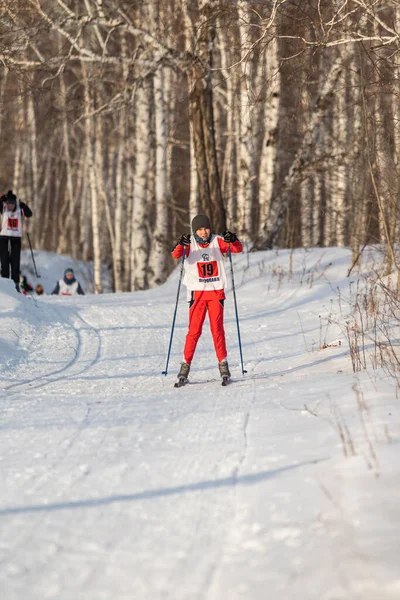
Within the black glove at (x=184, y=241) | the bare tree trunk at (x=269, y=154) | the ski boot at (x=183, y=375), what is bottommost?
the ski boot at (x=183, y=375)

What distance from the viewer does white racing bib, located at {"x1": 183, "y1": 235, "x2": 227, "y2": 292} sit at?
792 centimetres

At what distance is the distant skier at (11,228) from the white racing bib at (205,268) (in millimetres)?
5994

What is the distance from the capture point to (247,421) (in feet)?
18.0

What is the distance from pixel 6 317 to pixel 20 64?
5.91 m

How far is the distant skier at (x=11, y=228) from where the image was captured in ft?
43.1

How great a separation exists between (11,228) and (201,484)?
10.1 m

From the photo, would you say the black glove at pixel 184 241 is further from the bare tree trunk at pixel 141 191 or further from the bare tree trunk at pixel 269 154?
the bare tree trunk at pixel 141 191

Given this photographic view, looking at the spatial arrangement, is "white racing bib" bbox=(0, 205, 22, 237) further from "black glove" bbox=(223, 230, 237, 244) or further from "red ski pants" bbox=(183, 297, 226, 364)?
"black glove" bbox=(223, 230, 237, 244)

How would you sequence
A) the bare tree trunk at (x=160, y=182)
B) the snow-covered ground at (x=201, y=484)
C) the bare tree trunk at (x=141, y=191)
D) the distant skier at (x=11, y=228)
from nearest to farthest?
the snow-covered ground at (x=201, y=484), the distant skier at (x=11, y=228), the bare tree trunk at (x=160, y=182), the bare tree trunk at (x=141, y=191)

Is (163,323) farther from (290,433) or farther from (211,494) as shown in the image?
(211,494)

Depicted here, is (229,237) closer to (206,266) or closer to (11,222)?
(206,266)

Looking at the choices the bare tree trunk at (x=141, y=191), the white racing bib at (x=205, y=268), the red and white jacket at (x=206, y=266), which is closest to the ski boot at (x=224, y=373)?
the red and white jacket at (x=206, y=266)

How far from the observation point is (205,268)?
7.98 m

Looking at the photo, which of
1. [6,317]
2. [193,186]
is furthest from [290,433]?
[193,186]
